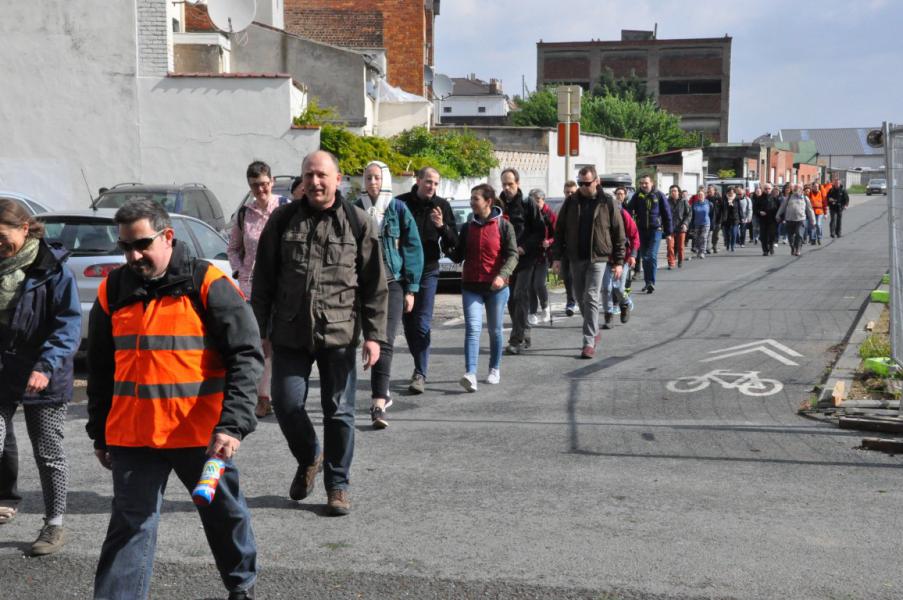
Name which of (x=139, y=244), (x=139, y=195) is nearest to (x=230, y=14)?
(x=139, y=195)

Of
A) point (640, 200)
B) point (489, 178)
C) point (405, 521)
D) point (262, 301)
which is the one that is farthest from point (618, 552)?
point (489, 178)

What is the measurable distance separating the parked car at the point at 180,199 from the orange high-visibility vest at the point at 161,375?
12.6m

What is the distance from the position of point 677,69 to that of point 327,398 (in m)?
99.6

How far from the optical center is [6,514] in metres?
5.83

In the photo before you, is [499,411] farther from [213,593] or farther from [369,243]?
[213,593]

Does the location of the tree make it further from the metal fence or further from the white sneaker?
the metal fence

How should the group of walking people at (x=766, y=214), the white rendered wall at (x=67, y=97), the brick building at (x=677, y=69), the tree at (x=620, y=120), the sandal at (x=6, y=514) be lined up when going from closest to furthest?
the sandal at (x=6, y=514) < the white rendered wall at (x=67, y=97) < the group of walking people at (x=766, y=214) < the tree at (x=620, y=120) < the brick building at (x=677, y=69)

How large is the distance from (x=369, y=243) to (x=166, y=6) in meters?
18.9

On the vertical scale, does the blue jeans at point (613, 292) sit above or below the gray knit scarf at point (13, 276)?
below

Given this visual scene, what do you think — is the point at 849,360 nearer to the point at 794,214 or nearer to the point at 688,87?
the point at 794,214

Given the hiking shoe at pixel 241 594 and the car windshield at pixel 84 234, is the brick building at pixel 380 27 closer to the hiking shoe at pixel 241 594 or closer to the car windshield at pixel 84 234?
the car windshield at pixel 84 234

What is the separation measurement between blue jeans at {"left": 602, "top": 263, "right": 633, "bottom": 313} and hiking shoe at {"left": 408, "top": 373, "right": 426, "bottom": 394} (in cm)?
428

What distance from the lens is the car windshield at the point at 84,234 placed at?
10336 mm

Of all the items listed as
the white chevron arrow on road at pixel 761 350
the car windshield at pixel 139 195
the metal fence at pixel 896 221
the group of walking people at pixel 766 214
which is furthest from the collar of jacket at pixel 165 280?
the group of walking people at pixel 766 214
